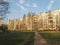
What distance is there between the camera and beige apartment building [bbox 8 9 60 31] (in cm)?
8006

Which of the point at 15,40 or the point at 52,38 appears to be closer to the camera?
the point at 15,40

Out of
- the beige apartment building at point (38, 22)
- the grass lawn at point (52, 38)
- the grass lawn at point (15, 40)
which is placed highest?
the beige apartment building at point (38, 22)

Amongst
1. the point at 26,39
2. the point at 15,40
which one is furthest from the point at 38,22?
the point at 15,40

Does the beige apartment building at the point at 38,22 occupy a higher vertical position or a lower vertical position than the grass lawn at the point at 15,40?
higher

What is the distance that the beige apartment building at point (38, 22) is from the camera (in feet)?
263

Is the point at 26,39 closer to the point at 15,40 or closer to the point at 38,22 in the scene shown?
the point at 15,40

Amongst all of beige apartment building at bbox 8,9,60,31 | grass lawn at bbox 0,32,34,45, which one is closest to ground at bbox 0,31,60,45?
grass lawn at bbox 0,32,34,45

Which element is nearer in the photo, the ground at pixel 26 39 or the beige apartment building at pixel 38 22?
the ground at pixel 26 39

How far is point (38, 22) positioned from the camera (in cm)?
8781

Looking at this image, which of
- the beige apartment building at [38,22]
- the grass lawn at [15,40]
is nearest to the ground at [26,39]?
the grass lawn at [15,40]

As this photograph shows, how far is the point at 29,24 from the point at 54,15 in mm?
12518

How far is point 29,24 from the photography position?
87.7m

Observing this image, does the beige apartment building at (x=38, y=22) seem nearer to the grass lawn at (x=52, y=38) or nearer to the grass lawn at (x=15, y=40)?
the grass lawn at (x=52, y=38)

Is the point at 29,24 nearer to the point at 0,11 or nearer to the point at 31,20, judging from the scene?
the point at 31,20
